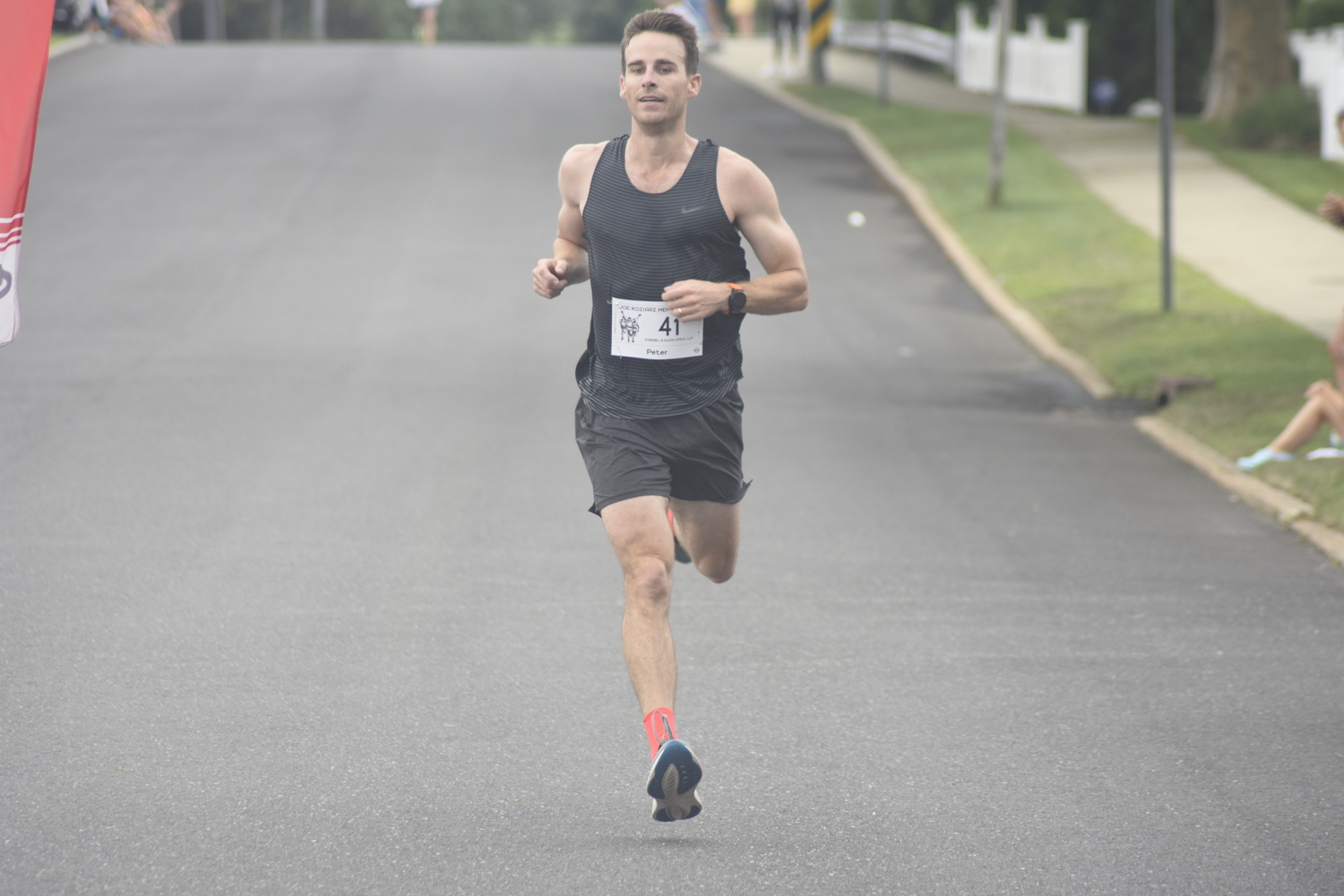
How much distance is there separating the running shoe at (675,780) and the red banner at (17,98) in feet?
7.66

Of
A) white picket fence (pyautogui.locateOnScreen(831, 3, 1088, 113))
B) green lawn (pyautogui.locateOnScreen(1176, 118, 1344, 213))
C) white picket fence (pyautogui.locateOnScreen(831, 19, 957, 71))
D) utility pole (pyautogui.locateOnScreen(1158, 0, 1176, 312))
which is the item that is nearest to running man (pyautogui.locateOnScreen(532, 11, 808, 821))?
utility pole (pyautogui.locateOnScreen(1158, 0, 1176, 312))

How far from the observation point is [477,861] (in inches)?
175

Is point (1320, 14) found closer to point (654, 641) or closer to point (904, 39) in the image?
point (904, 39)

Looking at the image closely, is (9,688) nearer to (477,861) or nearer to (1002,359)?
(477,861)

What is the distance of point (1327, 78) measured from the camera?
24.0m

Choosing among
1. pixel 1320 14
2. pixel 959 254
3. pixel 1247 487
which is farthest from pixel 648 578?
pixel 1320 14

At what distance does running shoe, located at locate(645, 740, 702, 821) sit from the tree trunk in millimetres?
23708

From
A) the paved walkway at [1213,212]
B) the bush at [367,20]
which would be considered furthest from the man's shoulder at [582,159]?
the bush at [367,20]

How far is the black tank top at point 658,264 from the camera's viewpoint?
504cm

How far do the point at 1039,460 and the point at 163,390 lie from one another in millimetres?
6060

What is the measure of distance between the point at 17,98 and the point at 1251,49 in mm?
24612

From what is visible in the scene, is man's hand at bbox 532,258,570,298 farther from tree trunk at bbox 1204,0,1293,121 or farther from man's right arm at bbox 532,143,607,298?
tree trunk at bbox 1204,0,1293,121

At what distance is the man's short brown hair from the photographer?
5.05 meters

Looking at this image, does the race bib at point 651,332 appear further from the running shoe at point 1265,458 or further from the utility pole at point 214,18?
the utility pole at point 214,18
